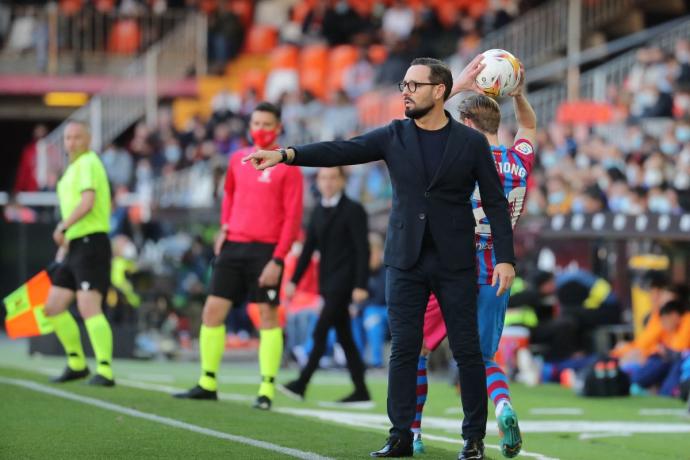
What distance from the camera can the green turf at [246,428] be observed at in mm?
8406

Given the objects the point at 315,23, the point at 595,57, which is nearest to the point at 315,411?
the point at 595,57

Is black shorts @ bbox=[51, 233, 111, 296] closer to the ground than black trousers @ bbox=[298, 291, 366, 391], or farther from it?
farther from it

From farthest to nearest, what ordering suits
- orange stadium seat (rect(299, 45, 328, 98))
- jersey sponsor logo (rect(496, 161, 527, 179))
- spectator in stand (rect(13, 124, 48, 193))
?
orange stadium seat (rect(299, 45, 328, 98))
spectator in stand (rect(13, 124, 48, 193))
jersey sponsor logo (rect(496, 161, 527, 179))

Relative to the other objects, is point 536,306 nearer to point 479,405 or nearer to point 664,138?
point 664,138

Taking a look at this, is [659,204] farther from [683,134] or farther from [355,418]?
[355,418]

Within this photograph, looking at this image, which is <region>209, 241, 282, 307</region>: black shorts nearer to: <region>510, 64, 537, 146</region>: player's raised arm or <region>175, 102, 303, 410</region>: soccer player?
<region>175, 102, 303, 410</region>: soccer player

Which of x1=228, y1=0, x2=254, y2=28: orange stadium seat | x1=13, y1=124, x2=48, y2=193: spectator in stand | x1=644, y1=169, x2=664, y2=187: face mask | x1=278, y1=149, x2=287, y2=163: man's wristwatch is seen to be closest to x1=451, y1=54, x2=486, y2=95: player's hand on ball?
x1=278, y1=149, x2=287, y2=163: man's wristwatch

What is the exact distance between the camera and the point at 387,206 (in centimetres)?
2080

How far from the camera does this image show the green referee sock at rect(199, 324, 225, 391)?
448 inches

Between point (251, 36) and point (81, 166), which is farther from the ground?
point (251, 36)

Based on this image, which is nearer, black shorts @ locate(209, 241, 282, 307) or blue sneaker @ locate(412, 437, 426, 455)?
blue sneaker @ locate(412, 437, 426, 455)

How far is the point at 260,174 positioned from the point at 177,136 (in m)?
19.2

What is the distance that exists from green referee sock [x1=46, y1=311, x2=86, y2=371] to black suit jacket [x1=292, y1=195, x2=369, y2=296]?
1.79m

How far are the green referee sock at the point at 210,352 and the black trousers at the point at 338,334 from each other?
1383 millimetres
